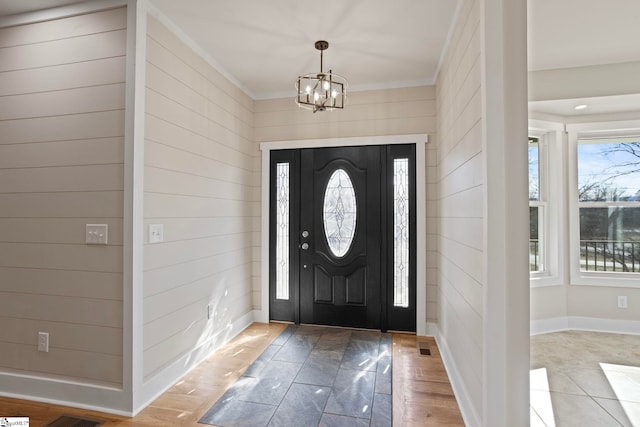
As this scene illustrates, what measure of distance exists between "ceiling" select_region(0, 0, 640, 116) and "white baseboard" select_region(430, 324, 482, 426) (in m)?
2.57

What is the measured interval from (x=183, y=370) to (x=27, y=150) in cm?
197

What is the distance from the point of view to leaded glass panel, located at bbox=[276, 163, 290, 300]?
3.79m

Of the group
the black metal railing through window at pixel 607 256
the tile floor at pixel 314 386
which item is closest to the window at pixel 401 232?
the tile floor at pixel 314 386

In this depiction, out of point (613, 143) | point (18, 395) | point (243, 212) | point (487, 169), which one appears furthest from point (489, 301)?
point (613, 143)

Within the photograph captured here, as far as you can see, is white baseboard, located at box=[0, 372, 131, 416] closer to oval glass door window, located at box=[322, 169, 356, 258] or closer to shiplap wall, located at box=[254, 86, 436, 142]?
oval glass door window, located at box=[322, 169, 356, 258]

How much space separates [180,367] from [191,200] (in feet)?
4.32

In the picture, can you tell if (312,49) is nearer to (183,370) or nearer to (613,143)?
(183,370)

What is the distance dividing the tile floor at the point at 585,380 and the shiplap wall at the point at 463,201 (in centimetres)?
66

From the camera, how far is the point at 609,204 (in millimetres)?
3680

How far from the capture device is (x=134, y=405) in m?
2.10

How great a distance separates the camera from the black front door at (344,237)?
3525 millimetres

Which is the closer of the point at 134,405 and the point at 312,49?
the point at 134,405

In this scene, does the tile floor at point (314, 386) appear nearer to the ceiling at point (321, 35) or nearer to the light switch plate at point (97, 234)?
the light switch plate at point (97, 234)

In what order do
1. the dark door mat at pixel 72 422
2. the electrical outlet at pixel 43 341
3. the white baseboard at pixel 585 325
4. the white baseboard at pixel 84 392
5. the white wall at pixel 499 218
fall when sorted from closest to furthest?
1. the white wall at pixel 499 218
2. the dark door mat at pixel 72 422
3. the white baseboard at pixel 84 392
4. the electrical outlet at pixel 43 341
5. the white baseboard at pixel 585 325
